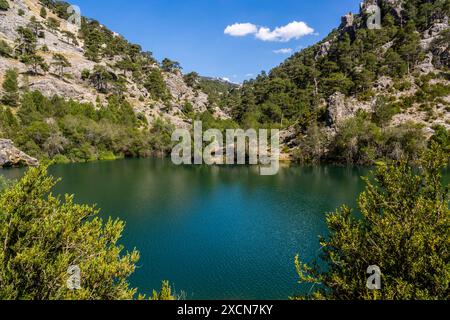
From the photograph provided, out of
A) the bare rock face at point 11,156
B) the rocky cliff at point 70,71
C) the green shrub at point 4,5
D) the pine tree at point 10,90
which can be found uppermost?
the green shrub at point 4,5

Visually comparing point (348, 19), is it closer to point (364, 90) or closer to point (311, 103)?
point (364, 90)

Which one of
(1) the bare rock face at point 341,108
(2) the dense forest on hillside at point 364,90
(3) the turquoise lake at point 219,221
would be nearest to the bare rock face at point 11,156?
(3) the turquoise lake at point 219,221

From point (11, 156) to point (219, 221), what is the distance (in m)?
76.4

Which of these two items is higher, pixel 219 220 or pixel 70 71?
pixel 70 71

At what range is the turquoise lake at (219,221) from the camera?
85.9 ft

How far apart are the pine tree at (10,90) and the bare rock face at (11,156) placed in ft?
96.4

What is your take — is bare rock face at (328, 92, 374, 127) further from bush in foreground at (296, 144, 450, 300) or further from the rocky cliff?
bush in foreground at (296, 144, 450, 300)

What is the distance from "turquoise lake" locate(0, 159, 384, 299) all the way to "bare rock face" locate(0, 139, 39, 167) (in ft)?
25.3

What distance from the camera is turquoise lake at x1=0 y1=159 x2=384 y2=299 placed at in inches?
1031

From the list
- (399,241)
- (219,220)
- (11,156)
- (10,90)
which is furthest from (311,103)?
(399,241)

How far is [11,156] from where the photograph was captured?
87625mm

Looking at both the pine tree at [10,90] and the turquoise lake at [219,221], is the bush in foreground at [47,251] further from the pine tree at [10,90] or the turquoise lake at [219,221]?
the pine tree at [10,90]

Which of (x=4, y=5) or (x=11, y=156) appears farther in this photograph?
(x=4, y=5)

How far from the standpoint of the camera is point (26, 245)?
13602 mm
